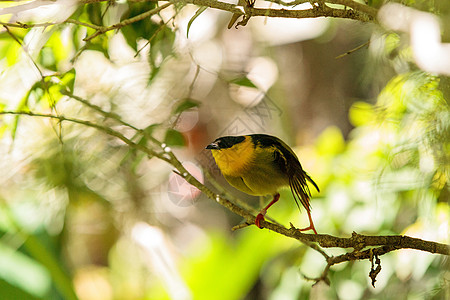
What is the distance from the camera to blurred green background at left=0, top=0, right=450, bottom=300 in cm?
118

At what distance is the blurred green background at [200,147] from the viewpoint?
46.4 inches

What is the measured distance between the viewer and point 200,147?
114 inches

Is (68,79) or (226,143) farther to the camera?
(226,143)

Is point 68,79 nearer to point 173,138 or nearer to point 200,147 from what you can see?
point 173,138

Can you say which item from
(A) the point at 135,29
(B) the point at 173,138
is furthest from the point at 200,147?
(A) the point at 135,29

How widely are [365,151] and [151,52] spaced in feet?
3.34

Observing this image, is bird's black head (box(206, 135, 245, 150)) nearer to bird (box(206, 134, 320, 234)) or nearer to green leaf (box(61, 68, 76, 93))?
bird (box(206, 134, 320, 234))

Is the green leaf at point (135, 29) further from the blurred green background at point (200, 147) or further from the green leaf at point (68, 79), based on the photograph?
the green leaf at point (68, 79)

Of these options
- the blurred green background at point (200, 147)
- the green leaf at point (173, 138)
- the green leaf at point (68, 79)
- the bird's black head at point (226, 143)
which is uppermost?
the green leaf at point (68, 79)

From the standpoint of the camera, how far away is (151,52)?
1108mm

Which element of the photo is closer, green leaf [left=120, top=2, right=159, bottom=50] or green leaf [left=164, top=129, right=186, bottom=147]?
green leaf [left=120, top=2, right=159, bottom=50]

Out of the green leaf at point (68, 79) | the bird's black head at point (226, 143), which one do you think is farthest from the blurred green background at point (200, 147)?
the bird's black head at point (226, 143)

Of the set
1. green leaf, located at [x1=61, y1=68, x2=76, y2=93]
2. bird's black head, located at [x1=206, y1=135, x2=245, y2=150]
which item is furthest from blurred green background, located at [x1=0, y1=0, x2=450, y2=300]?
bird's black head, located at [x1=206, y1=135, x2=245, y2=150]

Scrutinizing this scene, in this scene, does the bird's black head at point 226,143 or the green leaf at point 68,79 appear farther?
the bird's black head at point 226,143
